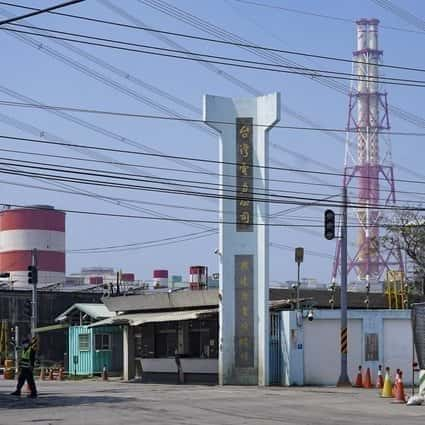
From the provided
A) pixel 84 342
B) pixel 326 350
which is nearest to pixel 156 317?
pixel 326 350

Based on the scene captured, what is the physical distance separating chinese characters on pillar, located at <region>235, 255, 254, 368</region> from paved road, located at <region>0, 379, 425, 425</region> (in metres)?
4.95

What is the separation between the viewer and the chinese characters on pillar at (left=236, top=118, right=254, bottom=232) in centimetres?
4031

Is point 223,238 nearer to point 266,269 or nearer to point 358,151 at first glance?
point 266,269

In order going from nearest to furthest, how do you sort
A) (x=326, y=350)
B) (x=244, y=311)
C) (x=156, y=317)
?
(x=244, y=311) < (x=326, y=350) < (x=156, y=317)

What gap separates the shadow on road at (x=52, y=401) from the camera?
91.5 ft

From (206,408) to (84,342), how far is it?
29053mm

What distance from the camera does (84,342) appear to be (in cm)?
5453

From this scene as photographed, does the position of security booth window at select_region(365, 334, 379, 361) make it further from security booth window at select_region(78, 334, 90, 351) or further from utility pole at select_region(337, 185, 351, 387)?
security booth window at select_region(78, 334, 90, 351)

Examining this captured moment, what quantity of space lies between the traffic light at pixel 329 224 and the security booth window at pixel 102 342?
62.9 feet

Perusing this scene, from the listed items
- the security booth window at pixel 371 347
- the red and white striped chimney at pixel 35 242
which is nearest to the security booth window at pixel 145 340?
the security booth window at pixel 371 347

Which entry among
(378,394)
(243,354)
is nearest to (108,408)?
(378,394)

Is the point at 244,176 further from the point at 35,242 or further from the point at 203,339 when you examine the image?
the point at 35,242

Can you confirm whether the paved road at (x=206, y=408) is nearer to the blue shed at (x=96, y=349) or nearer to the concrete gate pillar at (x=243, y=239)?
the concrete gate pillar at (x=243, y=239)

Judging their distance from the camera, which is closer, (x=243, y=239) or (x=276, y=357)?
(x=243, y=239)
